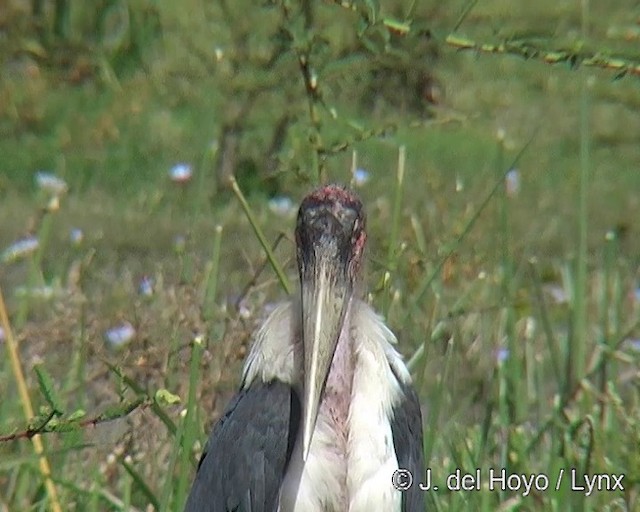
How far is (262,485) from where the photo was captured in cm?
244

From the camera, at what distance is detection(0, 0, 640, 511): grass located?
286 cm

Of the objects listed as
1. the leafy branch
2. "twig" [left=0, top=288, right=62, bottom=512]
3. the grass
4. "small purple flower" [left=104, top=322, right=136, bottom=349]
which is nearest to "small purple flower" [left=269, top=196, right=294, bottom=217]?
the grass

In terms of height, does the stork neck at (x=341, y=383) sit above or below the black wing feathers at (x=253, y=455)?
above

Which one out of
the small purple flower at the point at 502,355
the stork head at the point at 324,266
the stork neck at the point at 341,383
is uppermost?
the stork head at the point at 324,266

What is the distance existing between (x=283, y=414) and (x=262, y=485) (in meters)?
0.11

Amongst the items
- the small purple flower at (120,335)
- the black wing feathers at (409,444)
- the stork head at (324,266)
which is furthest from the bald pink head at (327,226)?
the small purple flower at (120,335)

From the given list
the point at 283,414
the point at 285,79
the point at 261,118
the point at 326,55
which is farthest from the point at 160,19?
the point at 283,414

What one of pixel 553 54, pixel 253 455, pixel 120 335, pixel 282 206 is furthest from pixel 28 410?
pixel 282 206

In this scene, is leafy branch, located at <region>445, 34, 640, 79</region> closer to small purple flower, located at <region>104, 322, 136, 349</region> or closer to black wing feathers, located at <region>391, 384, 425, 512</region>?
black wing feathers, located at <region>391, 384, 425, 512</region>

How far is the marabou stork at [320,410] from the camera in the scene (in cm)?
242

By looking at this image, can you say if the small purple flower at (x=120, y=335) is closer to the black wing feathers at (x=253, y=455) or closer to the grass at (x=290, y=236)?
the grass at (x=290, y=236)

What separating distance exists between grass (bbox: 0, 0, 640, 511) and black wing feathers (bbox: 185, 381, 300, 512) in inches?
2.9

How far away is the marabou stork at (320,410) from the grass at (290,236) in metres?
0.10

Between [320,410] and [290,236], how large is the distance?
2.55 feet
